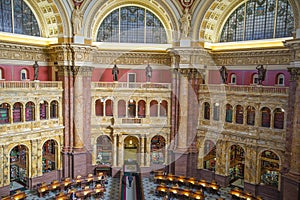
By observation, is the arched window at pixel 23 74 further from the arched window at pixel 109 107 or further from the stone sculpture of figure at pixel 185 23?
the stone sculpture of figure at pixel 185 23

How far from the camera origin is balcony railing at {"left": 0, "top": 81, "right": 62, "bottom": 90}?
2309cm

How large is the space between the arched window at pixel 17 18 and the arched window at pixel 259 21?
1990 cm

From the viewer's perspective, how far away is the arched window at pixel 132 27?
97.9 feet

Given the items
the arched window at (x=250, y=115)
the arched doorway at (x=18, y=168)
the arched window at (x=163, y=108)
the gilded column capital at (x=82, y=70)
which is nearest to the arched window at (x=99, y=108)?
the gilded column capital at (x=82, y=70)

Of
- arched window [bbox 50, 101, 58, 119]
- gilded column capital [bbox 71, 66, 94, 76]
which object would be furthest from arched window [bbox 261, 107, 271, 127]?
arched window [bbox 50, 101, 58, 119]

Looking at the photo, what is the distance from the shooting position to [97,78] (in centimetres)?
2994

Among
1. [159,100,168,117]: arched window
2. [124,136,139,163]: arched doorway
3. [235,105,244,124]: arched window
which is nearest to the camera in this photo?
[235,105,244,124]: arched window

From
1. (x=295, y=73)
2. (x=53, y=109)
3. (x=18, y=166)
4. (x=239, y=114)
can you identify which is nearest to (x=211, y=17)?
(x=239, y=114)

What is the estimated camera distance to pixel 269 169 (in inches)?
974

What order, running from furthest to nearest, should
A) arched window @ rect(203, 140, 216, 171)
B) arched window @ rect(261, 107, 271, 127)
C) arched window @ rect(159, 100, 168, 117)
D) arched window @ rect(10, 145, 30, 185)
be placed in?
arched window @ rect(159, 100, 168, 117)
arched window @ rect(203, 140, 216, 171)
arched window @ rect(10, 145, 30, 185)
arched window @ rect(261, 107, 271, 127)

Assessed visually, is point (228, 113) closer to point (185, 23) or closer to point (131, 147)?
point (185, 23)

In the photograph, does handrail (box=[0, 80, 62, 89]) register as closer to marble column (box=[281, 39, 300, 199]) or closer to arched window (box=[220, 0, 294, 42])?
arched window (box=[220, 0, 294, 42])

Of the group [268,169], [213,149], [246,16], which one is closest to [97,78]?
[213,149]

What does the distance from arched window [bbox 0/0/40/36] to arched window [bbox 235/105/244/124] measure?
21.5m
